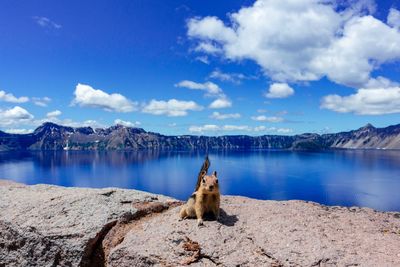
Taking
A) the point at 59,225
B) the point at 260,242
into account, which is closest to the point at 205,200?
the point at 260,242

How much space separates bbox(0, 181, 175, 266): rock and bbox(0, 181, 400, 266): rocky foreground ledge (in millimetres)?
28

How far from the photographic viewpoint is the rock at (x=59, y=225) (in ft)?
33.2

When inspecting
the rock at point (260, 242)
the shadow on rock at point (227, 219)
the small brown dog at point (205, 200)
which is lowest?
the rock at point (260, 242)

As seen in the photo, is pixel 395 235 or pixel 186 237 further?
pixel 395 235

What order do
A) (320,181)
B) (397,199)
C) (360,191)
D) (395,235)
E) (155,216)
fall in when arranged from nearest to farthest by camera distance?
1. (395,235)
2. (155,216)
3. (397,199)
4. (360,191)
5. (320,181)

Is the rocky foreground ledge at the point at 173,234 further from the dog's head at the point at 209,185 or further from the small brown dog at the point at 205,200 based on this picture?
the dog's head at the point at 209,185

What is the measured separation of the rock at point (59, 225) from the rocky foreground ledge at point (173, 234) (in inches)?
1.1

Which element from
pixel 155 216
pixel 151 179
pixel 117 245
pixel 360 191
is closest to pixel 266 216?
pixel 155 216

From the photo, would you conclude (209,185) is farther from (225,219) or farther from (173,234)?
(173,234)

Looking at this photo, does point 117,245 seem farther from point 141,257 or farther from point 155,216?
point 155,216

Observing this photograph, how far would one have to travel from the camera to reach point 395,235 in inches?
409

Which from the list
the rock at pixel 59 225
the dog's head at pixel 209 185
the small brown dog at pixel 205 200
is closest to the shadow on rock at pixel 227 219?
the small brown dog at pixel 205 200

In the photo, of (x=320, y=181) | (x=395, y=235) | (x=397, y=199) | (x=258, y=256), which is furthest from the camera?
(x=320, y=181)

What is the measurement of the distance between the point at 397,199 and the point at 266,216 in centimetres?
6664
